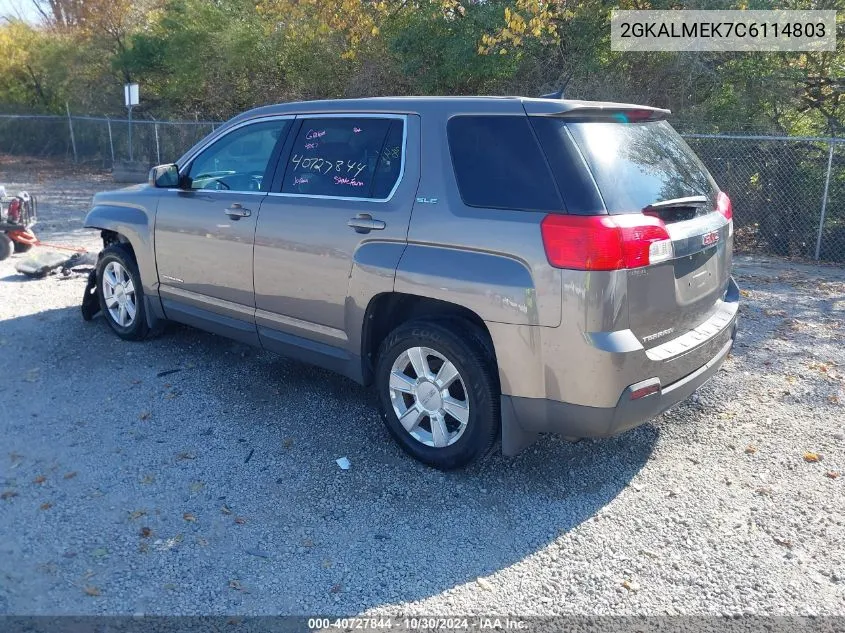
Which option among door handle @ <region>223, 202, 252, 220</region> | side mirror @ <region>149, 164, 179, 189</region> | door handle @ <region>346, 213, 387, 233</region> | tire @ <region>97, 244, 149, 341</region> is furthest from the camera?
tire @ <region>97, 244, 149, 341</region>

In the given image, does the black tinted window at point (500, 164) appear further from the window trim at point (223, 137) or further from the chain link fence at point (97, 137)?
the chain link fence at point (97, 137)

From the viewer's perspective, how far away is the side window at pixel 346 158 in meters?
4.34

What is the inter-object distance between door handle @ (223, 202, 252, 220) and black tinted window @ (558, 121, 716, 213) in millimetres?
2274

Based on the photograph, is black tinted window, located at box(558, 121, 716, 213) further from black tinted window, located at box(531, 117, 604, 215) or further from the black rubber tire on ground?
the black rubber tire on ground

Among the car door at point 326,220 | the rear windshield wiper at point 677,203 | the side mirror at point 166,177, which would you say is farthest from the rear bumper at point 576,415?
the side mirror at point 166,177

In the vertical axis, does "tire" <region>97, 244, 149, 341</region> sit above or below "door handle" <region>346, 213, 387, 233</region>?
below

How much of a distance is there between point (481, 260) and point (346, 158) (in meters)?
1.32

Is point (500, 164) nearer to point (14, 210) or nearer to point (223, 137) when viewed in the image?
point (223, 137)

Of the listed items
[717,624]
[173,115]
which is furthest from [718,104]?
[173,115]

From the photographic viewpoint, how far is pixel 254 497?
395 centimetres

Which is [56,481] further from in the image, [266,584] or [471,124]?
[471,124]

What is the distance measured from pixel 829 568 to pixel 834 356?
334 cm

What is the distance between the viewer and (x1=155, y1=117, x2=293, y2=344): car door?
5059 mm

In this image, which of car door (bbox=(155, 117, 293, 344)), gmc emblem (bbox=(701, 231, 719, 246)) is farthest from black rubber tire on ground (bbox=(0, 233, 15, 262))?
gmc emblem (bbox=(701, 231, 719, 246))
